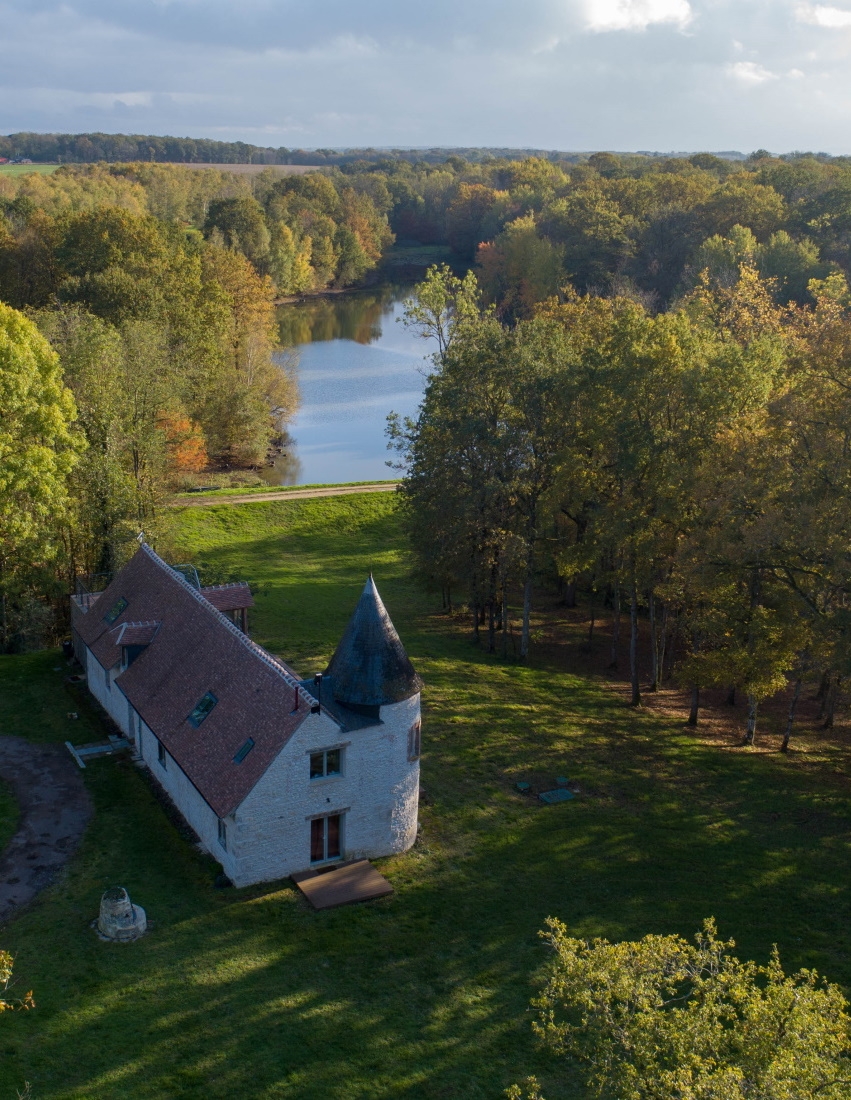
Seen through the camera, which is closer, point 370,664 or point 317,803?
point 317,803

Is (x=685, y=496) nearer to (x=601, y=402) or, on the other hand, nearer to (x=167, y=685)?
(x=601, y=402)

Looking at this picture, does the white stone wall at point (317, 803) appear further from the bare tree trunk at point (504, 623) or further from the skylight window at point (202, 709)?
the bare tree trunk at point (504, 623)

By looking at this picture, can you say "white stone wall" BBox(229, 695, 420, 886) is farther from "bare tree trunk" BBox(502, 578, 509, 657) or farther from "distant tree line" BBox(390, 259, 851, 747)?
"bare tree trunk" BBox(502, 578, 509, 657)

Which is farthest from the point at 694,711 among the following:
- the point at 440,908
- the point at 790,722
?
the point at 440,908

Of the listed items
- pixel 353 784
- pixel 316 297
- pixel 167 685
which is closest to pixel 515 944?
pixel 353 784

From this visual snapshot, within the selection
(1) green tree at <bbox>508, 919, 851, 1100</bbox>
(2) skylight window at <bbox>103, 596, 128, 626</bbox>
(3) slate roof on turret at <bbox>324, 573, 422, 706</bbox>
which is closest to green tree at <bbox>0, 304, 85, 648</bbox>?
(2) skylight window at <bbox>103, 596, 128, 626</bbox>

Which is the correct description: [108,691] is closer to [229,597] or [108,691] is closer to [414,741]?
[229,597]
